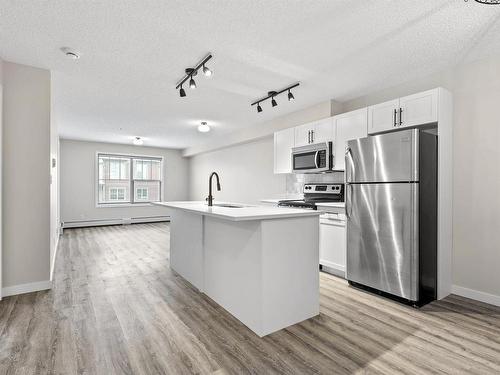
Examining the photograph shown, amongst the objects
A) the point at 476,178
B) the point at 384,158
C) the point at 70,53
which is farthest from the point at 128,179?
the point at 476,178

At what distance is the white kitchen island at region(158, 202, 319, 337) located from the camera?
6.99ft

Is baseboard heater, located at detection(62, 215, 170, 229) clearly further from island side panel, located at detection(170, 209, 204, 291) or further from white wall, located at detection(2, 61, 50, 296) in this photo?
island side panel, located at detection(170, 209, 204, 291)

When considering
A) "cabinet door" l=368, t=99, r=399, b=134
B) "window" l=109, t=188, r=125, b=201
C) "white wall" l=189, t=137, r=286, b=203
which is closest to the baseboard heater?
"window" l=109, t=188, r=125, b=201

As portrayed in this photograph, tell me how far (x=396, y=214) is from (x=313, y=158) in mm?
1638

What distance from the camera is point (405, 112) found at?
10.1ft

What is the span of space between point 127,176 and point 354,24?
8090mm

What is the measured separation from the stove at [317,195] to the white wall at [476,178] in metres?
1.46

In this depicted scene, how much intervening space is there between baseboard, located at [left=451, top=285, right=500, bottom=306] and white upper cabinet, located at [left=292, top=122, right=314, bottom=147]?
103 inches

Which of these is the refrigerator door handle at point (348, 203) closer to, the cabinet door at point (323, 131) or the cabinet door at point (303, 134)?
the cabinet door at point (323, 131)

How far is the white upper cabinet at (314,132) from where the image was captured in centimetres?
403

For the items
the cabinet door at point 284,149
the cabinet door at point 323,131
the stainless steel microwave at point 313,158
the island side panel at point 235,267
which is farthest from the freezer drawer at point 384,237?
the cabinet door at point 284,149

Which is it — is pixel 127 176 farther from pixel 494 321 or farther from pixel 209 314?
pixel 494 321

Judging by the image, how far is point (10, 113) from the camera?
2965mm

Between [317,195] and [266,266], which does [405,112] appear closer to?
[317,195]
